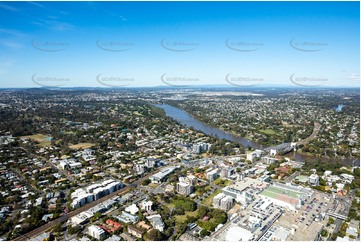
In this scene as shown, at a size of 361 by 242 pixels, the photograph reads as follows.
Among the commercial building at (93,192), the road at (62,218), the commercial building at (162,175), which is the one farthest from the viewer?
the commercial building at (162,175)

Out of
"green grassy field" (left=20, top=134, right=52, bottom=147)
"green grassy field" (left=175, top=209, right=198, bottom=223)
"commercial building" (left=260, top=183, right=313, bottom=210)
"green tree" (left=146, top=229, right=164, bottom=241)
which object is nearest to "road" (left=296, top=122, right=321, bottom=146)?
"commercial building" (left=260, top=183, right=313, bottom=210)

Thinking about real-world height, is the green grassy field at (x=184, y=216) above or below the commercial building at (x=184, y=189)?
below

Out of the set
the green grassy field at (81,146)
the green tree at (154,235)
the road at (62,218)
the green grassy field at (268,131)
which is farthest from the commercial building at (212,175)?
the green grassy field at (268,131)

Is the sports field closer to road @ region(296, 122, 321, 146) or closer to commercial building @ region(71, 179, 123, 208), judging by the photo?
commercial building @ region(71, 179, 123, 208)

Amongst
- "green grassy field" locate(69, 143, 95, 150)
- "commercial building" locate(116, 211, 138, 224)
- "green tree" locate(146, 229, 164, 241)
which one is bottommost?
"green grassy field" locate(69, 143, 95, 150)

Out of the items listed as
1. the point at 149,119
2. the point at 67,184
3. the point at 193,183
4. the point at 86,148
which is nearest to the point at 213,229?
the point at 193,183

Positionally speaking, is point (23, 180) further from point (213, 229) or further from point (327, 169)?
point (327, 169)

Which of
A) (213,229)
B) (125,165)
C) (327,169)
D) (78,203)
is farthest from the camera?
(125,165)

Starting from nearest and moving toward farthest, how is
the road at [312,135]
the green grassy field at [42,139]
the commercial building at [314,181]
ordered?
1. the commercial building at [314,181]
2. the green grassy field at [42,139]
3. the road at [312,135]

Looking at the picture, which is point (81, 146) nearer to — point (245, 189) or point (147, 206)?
point (147, 206)

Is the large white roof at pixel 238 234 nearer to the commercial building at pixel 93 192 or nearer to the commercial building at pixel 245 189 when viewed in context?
the commercial building at pixel 245 189

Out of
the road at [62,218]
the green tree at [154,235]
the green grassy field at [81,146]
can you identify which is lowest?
the road at [62,218]
